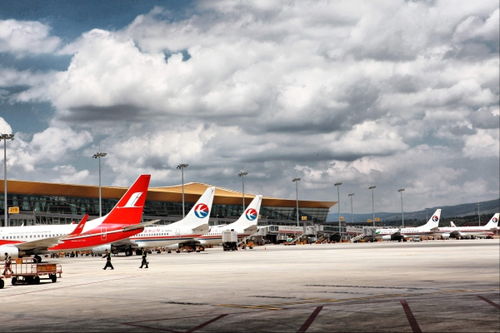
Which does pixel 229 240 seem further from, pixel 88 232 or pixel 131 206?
pixel 88 232

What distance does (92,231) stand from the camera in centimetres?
6900

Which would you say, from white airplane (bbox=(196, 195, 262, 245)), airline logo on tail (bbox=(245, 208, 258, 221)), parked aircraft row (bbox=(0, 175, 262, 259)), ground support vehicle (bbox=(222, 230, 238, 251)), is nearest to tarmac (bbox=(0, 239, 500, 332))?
parked aircraft row (bbox=(0, 175, 262, 259))

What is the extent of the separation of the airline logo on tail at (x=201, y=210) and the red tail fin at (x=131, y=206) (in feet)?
88.6

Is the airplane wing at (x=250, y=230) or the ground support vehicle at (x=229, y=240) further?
the airplane wing at (x=250, y=230)

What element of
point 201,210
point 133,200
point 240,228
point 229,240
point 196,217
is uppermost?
point 133,200

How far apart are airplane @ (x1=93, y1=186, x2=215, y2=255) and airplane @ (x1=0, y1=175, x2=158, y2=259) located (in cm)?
1817

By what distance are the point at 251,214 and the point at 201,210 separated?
2427cm

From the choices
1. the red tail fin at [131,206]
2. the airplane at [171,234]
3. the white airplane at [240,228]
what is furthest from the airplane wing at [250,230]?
the red tail fin at [131,206]

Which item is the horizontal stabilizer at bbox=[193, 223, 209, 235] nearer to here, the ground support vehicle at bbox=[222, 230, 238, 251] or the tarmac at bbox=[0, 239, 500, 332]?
the ground support vehicle at bbox=[222, 230, 238, 251]

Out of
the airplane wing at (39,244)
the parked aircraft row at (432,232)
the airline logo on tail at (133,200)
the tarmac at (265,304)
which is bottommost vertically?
the parked aircraft row at (432,232)

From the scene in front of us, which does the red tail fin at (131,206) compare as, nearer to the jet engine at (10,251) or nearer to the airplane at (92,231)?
the airplane at (92,231)

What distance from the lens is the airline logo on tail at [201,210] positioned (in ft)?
329

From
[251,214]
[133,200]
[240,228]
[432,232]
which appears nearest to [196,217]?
[240,228]

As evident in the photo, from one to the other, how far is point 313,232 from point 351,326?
539ft
